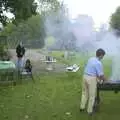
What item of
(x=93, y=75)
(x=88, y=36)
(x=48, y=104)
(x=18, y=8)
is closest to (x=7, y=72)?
(x=18, y=8)

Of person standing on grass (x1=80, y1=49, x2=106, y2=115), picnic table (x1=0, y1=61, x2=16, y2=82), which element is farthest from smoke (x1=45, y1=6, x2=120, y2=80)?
picnic table (x1=0, y1=61, x2=16, y2=82)

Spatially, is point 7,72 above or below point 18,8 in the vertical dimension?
below

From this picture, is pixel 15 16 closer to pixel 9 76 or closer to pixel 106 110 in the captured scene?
pixel 9 76

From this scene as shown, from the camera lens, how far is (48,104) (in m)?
13.1

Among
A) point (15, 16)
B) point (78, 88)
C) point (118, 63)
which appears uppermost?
point (15, 16)

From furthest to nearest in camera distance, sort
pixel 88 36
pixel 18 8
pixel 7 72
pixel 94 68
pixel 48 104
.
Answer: pixel 18 8 < pixel 7 72 < pixel 88 36 < pixel 48 104 < pixel 94 68

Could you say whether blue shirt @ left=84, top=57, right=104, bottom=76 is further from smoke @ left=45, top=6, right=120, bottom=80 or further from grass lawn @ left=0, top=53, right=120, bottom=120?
smoke @ left=45, top=6, right=120, bottom=80

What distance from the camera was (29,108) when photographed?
40.6 feet

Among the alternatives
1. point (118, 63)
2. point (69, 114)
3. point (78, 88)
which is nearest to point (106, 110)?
point (69, 114)

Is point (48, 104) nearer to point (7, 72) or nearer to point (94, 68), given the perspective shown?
point (94, 68)

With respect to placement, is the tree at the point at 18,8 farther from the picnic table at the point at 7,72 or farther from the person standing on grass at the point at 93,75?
the person standing on grass at the point at 93,75

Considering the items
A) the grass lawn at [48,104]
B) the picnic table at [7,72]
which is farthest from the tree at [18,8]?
the grass lawn at [48,104]

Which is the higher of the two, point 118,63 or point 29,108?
point 118,63

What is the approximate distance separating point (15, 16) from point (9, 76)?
3528mm
